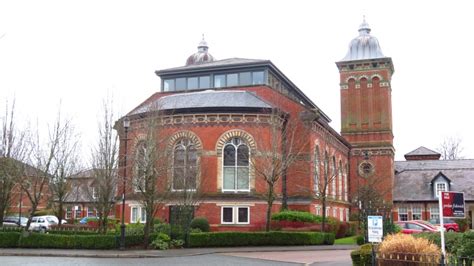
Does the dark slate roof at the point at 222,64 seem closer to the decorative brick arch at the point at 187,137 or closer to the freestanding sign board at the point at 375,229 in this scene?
the decorative brick arch at the point at 187,137

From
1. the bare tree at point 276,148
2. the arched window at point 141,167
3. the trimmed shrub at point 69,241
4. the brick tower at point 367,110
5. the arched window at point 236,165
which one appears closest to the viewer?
the trimmed shrub at point 69,241

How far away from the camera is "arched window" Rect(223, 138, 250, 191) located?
3550 cm

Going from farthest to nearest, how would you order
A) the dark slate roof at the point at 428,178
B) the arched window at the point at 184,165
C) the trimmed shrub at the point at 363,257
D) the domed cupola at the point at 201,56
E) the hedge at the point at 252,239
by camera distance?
1. the domed cupola at the point at 201,56
2. the dark slate roof at the point at 428,178
3. the arched window at the point at 184,165
4. the hedge at the point at 252,239
5. the trimmed shrub at the point at 363,257

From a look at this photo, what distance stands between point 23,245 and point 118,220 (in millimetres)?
12401

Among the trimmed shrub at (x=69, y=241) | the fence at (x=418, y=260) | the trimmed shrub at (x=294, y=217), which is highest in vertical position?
the trimmed shrub at (x=294, y=217)

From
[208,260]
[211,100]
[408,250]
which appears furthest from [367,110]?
[408,250]

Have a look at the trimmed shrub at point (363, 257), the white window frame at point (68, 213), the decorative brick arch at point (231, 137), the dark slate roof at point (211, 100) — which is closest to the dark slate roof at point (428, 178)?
the dark slate roof at point (211, 100)

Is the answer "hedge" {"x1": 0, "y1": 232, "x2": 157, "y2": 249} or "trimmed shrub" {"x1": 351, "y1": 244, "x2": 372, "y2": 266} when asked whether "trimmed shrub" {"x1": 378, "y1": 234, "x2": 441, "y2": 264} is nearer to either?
"trimmed shrub" {"x1": 351, "y1": 244, "x2": 372, "y2": 266}

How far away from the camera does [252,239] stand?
2870 centimetres

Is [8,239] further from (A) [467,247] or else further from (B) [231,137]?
(A) [467,247]

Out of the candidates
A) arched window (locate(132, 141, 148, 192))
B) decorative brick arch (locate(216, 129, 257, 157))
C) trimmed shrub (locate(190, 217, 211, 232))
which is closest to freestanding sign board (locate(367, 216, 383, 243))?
arched window (locate(132, 141, 148, 192))

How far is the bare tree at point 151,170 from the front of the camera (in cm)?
2712

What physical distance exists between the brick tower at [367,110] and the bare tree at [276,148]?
814 inches

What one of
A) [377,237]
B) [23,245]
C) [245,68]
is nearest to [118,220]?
[23,245]
